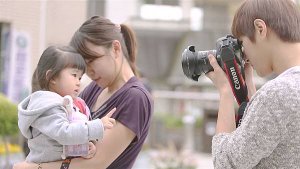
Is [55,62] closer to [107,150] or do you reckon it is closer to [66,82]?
[66,82]

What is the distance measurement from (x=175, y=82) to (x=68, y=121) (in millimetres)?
15517

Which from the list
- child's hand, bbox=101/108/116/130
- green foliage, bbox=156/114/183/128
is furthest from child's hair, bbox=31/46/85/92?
green foliage, bbox=156/114/183/128

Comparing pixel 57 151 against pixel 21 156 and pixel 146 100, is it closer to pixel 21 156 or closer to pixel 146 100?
pixel 146 100

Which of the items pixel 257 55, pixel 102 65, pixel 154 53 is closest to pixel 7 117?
pixel 102 65

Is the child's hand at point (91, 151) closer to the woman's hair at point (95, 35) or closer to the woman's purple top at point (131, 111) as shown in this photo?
the woman's purple top at point (131, 111)

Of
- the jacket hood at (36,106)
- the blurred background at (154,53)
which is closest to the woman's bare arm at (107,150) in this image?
the jacket hood at (36,106)

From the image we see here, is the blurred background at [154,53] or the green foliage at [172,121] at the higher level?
the blurred background at [154,53]

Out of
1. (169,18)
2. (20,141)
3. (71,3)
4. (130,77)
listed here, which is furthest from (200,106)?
(130,77)

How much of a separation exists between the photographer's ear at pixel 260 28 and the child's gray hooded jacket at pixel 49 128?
65 cm

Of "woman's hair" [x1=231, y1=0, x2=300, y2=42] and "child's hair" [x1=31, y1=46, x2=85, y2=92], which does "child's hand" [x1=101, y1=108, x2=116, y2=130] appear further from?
"woman's hair" [x1=231, y1=0, x2=300, y2=42]

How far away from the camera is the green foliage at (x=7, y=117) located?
191 inches

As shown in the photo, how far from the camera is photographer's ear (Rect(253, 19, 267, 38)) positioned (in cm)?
151

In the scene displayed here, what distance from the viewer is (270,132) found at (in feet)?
4.76

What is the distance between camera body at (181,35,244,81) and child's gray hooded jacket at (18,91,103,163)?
1.26 ft
